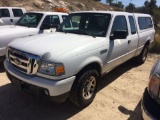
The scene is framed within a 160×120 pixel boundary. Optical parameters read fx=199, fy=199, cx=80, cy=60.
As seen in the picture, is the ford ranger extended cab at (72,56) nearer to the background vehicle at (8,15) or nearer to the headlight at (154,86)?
the headlight at (154,86)

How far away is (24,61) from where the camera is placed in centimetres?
333

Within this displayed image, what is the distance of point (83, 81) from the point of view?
353cm

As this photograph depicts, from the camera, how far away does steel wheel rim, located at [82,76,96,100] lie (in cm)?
378

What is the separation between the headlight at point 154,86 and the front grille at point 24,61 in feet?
5.64

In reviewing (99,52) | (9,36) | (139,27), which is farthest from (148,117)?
(9,36)

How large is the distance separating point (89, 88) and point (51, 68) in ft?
3.62

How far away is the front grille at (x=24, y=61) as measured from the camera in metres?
3.20

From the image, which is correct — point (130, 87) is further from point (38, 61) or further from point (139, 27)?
point (38, 61)

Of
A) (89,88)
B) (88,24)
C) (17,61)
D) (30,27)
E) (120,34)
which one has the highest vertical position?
(88,24)

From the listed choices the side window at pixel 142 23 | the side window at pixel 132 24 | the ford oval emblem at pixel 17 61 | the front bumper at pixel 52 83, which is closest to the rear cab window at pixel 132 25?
the side window at pixel 132 24

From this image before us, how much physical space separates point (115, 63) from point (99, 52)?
3.19 feet

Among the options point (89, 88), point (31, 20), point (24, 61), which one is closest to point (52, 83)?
point (24, 61)

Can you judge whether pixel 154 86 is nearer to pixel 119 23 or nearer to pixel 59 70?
pixel 59 70

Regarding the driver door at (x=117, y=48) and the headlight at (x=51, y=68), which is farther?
the driver door at (x=117, y=48)
